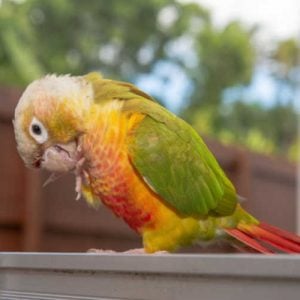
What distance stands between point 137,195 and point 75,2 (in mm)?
2420

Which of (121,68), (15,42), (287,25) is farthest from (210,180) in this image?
(287,25)

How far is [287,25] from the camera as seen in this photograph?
3385 millimetres

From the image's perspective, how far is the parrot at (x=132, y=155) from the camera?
46cm

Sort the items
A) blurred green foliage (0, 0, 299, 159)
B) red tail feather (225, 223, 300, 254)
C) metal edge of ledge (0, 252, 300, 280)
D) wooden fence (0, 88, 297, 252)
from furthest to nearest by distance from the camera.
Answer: blurred green foliage (0, 0, 299, 159), wooden fence (0, 88, 297, 252), red tail feather (225, 223, 300, 254), metal edge of ledge (0, 252, 300, 280)

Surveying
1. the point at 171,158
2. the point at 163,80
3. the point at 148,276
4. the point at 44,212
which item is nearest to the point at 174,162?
the point at 171,158

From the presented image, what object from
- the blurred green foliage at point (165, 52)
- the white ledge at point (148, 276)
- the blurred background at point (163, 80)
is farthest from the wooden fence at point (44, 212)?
the white ledge at point (148, 276)

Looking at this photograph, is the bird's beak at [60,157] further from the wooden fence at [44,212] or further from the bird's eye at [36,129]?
the wooden fence at [44,212]

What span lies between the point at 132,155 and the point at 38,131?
0.06m

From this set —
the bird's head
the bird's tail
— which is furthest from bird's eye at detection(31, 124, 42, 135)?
the bird's tail

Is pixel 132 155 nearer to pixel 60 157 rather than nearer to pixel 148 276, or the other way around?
pixel 60 157

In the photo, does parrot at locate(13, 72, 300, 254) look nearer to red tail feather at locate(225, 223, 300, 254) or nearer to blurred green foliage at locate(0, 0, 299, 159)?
red tail feather at locate(225, 223, 300, 254)

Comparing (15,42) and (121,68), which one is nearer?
(15,42)

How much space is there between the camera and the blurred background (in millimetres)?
1434

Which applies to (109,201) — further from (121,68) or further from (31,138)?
(121,68)
